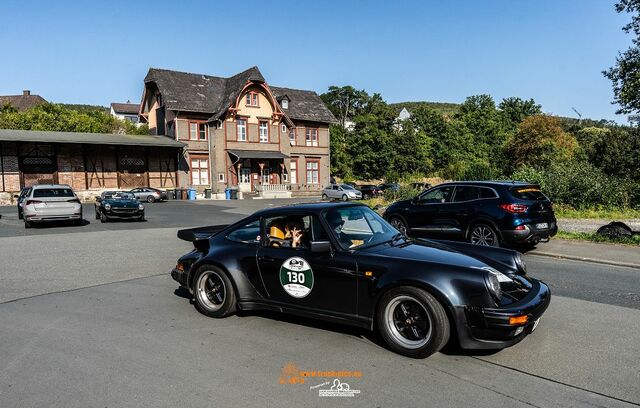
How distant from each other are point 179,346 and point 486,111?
3039 inches

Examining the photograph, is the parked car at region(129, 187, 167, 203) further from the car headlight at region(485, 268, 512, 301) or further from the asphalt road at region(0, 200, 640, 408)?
the car headlight at region(485, 268, 512, 301)

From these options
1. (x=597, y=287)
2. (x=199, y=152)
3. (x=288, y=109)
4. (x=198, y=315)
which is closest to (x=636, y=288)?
(x=597, y=287)

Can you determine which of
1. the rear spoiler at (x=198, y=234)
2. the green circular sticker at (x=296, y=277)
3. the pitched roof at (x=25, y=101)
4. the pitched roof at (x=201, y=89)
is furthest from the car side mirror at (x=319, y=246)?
the pitched roof at (x=25, y=101)

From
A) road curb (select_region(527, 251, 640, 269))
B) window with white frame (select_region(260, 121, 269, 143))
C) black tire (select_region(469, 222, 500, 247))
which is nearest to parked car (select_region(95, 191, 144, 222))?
black tire (select_region(469, 222, 500, 247))

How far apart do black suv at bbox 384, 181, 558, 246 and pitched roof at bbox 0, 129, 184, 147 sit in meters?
31.4

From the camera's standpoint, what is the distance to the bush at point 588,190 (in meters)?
17.6

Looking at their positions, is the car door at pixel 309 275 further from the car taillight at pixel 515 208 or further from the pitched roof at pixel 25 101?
the pitched roof at pixel 25 101

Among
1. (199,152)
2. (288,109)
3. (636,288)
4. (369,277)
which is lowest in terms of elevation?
(636,288)

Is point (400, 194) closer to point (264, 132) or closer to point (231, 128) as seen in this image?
point (231, 128)

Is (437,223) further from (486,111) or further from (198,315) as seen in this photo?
(486,111)

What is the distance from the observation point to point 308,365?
14.5ft

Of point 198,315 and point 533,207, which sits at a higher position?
point 533,207

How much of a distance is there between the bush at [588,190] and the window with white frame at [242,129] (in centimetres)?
3132

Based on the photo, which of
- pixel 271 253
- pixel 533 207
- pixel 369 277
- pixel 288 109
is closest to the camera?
pixel 369 277
